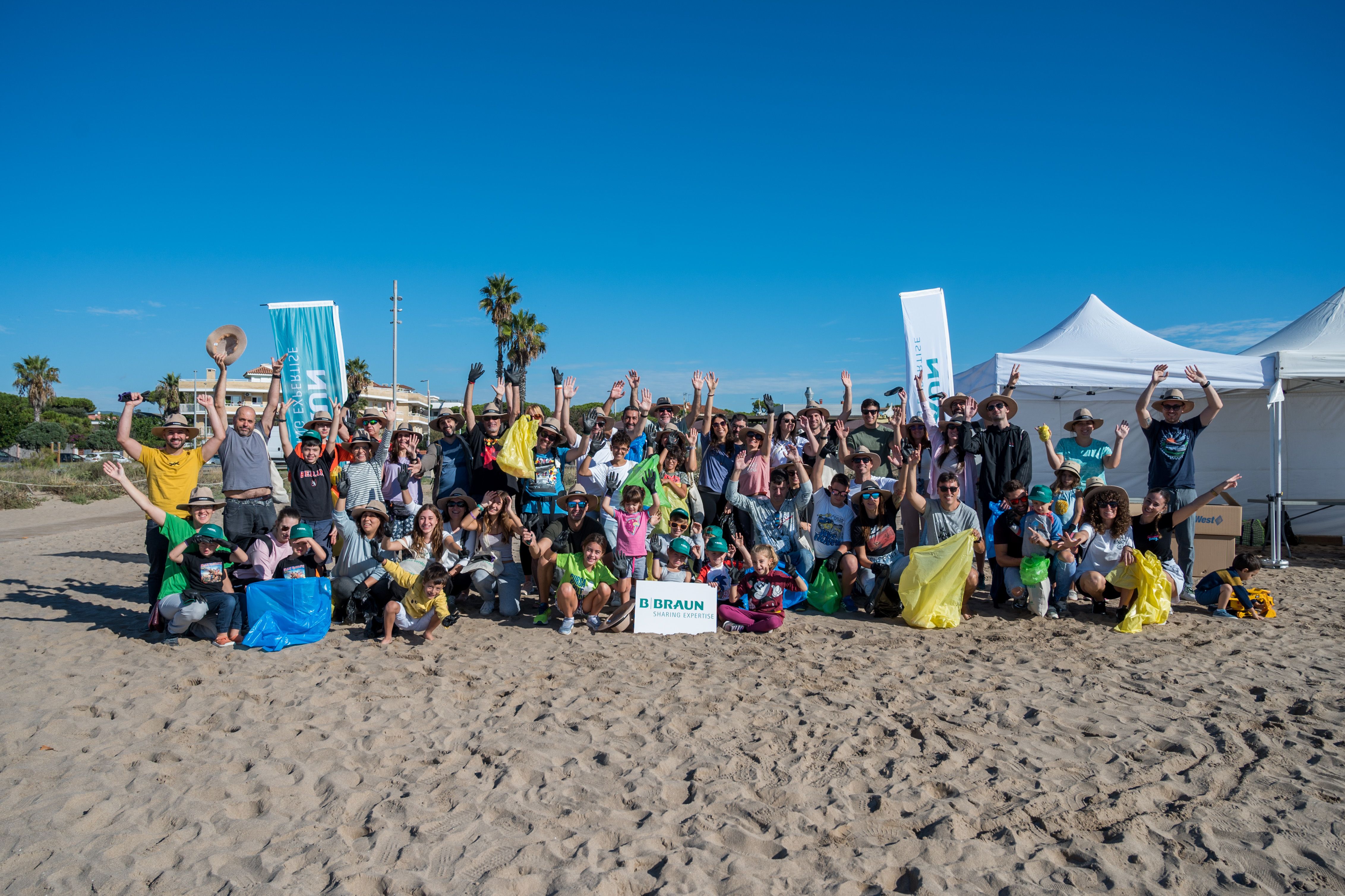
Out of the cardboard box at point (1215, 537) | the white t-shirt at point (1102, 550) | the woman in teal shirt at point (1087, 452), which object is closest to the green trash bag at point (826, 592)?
the white t-shirt at point (1102, 550)

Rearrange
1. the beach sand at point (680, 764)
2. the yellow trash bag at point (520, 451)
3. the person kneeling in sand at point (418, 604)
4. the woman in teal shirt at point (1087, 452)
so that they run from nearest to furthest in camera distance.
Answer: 1. the beach sand at point (680, 764)
2. the person kneeling in sand at point (418, 604)
3. the yellow trash bag at point (520, 451)
4. the woman in teal shirt at point (1087, 452)

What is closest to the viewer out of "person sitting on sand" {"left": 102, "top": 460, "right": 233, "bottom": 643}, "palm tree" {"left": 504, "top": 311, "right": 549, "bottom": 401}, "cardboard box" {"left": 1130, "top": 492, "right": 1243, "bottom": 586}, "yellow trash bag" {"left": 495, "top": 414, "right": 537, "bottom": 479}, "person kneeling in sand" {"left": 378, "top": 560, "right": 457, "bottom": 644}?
"person sitting on sand" {"left": 102, "top": 460, "right": 233, "bottom": 643}

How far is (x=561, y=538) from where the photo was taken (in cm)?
643

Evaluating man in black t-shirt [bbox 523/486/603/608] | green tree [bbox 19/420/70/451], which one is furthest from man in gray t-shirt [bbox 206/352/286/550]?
green tree [bbox 19/420/70/451]

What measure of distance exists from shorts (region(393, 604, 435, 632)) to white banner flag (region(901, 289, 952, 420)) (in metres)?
5.78

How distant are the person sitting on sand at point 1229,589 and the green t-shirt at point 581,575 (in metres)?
5.00

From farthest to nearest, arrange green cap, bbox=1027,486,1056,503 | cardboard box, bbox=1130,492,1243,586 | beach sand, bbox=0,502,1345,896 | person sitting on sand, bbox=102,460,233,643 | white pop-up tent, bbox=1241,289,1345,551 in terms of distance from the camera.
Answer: white pop-up tent, bbox=1241,289,1345,551 → cardboard box, bbox=1130,492,1243,586 → green cap, bbox=1027,486,1056,503 → person sitting on sand, bbox=102,460,233,643 → beach sand, bbox=0,502,1345,896

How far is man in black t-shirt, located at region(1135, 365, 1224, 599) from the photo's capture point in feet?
21.4

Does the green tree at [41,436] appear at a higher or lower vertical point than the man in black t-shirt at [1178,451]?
higher

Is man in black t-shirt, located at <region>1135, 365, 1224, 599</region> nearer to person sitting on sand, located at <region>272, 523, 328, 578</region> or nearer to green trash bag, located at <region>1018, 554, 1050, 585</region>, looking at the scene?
green trash bag, located at <region>1018, 554, 1050, 585</region>

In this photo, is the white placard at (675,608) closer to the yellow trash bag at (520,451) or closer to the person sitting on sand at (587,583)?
the person sitting on sand at (587,583)

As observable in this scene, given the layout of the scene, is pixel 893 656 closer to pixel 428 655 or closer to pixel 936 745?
pixel 936 745

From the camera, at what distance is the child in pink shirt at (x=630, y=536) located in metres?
6.16

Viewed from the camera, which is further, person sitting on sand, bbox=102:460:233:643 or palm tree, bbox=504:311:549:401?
palm tree, bbox=504:311:549:401
